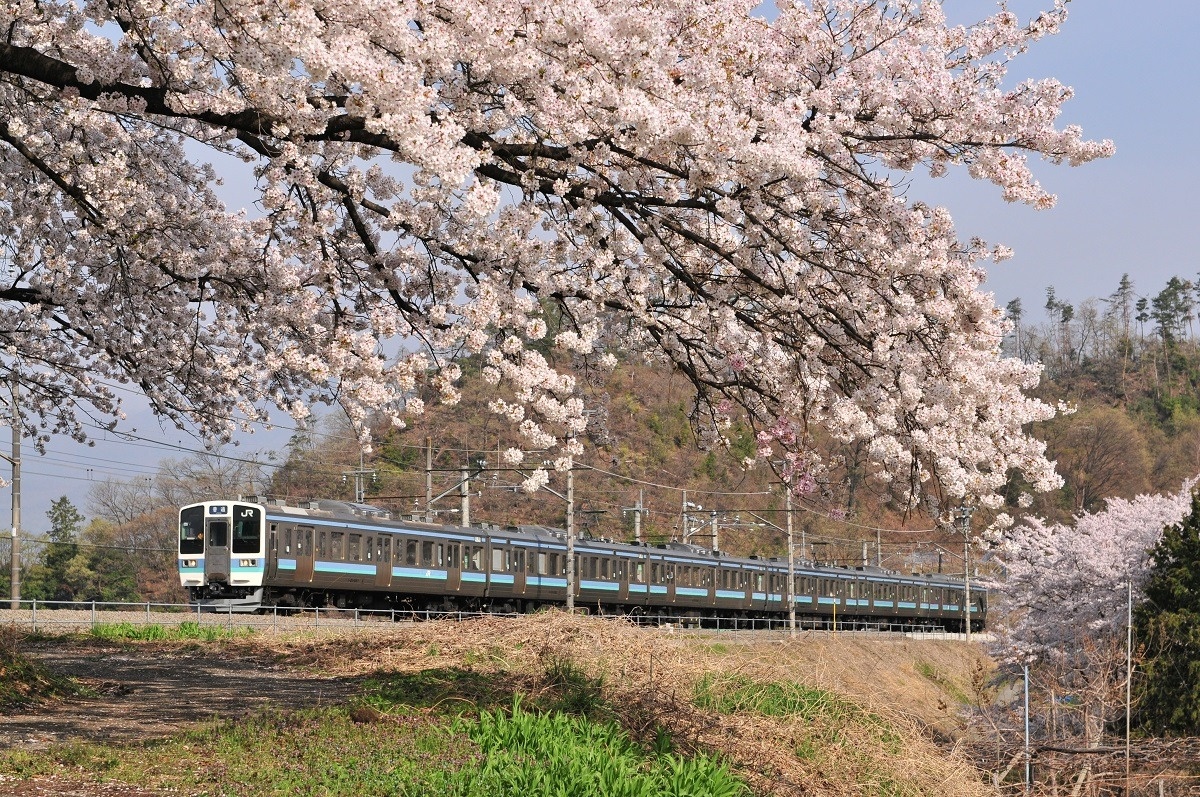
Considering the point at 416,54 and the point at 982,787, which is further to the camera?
the point at 982,787

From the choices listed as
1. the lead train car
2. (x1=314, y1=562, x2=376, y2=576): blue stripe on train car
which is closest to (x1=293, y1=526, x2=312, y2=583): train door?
the lead train car

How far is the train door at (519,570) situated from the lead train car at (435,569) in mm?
26

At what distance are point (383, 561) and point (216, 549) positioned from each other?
3.73 metres

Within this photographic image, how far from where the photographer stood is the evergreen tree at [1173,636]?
18.4m

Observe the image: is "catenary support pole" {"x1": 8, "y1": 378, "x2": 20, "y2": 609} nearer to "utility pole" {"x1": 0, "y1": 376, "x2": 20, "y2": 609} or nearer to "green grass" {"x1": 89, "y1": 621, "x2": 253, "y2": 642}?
"utility pole" {"x1": 0, "y1": 376, "x2": 20, "y2": 609}

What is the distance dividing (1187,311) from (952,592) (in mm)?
90806

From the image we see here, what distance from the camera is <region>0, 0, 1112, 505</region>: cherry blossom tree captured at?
6.62 meters

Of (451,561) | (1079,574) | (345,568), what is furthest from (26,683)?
(1079,574)

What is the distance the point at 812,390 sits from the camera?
8.92 meters

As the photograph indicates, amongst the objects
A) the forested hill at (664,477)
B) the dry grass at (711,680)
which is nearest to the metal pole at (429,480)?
the forested hill at (664,477)

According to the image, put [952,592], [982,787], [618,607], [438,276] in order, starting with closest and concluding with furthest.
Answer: [438,276] < [982,787] < [618,607] < [952,592]

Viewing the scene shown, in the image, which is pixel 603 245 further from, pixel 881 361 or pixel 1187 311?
pixel 1187 311

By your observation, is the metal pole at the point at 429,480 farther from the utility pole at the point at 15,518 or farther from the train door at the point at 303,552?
the utility pole at the point at 15,518

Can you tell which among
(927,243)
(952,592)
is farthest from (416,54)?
(952,592)
